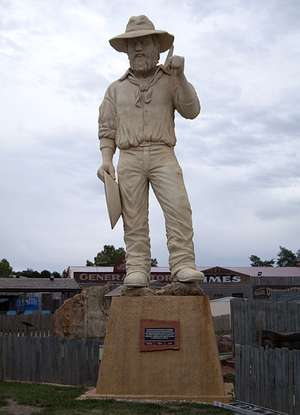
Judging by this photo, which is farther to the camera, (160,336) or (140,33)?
(140,33)

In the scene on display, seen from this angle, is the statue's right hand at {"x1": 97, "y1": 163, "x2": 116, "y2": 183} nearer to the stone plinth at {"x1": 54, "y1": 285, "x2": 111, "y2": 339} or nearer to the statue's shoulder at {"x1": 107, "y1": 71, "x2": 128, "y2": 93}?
the statue's shoulder at {"x1": 107, "y1": 71, "x2": 128, "y2": 93}

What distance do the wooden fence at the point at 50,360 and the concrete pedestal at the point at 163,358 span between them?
1459 mm

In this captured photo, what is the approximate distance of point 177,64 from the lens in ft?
25.4

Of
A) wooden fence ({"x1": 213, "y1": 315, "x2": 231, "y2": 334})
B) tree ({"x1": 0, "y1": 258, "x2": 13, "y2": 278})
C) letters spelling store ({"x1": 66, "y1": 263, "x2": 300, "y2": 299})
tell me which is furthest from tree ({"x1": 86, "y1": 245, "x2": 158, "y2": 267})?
wooden fence ({"x1": 213, "y1": 315, "x2": 231, "y2": 334})

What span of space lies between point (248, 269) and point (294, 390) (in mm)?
31398

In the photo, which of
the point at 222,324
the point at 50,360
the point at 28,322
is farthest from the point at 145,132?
the point at 222,324

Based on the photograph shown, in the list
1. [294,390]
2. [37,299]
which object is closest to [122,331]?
[294,390]

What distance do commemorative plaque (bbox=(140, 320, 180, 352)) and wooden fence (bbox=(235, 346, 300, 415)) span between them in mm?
784

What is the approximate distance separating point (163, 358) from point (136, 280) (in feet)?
3.46

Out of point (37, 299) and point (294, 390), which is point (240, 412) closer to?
point (294, 390)

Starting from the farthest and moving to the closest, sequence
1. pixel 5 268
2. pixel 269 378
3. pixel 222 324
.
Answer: pixel 5 268
pixel 222 324
pixel 269 378

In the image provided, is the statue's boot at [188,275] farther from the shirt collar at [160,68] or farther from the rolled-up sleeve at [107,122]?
the shirt collar at [160,68]

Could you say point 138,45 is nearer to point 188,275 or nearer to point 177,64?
point 177,64

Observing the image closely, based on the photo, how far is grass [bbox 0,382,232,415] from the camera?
6719mm
